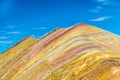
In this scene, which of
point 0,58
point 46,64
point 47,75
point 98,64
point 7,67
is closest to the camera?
point 98,64

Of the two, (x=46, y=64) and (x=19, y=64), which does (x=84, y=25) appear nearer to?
(x=19, y=64)

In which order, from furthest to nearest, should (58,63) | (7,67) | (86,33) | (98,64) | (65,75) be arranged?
(7,67), (86,33), (58,63), (65,75), (98,64)

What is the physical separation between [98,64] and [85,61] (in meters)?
4.96

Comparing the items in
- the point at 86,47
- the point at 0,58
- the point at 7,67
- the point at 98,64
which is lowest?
the point at 98,64

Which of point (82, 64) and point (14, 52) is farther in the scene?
point (14, 52)

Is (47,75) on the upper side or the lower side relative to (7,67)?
lower

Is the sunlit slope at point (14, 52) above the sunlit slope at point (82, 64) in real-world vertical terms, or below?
above

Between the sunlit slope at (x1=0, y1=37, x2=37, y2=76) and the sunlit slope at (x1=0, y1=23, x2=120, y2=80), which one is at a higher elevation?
the sunlit slope at (x1=0, y1=37, x2=37, y2=76)

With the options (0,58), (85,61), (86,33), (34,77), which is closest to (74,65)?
(85,61)

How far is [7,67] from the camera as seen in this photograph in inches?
3511

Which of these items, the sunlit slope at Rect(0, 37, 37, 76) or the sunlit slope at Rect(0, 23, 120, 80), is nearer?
the sunlit slope at Rect(0, 23, 120, 80)

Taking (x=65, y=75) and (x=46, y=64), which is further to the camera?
(x=46, y=64)

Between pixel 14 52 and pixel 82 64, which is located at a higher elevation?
pixel 14 52

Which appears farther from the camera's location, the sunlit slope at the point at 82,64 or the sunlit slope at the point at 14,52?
the sunlit slope at the point at 14,52
